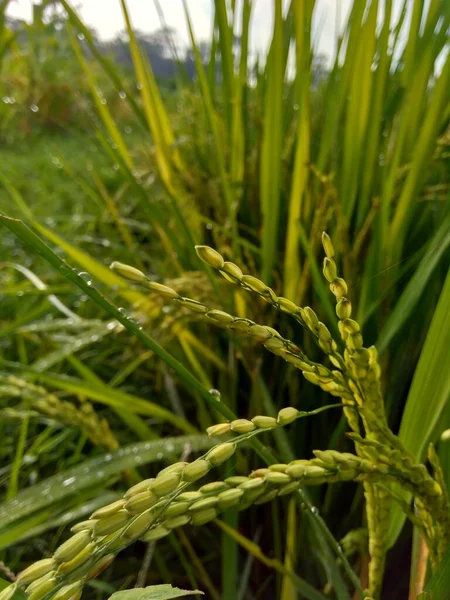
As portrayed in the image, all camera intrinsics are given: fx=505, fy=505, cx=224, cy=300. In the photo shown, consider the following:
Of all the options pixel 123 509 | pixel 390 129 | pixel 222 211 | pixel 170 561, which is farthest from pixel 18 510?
pixel 390 129

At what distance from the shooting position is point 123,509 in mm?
221

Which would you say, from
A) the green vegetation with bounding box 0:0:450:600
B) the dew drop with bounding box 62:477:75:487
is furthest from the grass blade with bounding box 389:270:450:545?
the dew drop with bounding box 62:477:75:487

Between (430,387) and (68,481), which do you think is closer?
(430,387)

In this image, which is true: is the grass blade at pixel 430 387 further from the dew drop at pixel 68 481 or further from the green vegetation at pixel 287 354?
the dew drop at pixel 68 481

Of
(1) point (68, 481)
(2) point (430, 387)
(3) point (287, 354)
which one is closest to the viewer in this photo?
(3) point (287, 354)

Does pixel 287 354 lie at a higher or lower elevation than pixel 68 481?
higher

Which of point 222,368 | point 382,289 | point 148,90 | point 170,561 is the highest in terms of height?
point 148,90

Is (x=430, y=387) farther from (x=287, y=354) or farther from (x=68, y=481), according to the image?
(x=68, y=481)

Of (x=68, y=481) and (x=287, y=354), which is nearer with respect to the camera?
(x=287, y=354)

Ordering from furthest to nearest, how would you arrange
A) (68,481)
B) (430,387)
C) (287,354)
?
(68,481)
(430,387)
(287,354)

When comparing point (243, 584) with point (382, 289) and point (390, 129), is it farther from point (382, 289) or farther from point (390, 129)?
point (390, 129)

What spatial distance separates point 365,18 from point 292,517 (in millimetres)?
632

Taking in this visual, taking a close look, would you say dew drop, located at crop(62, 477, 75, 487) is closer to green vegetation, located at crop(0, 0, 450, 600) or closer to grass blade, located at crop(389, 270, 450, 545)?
green vegetation, located at crop(0, 0, 450, 600)

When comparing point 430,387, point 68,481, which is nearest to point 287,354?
point 430,387
